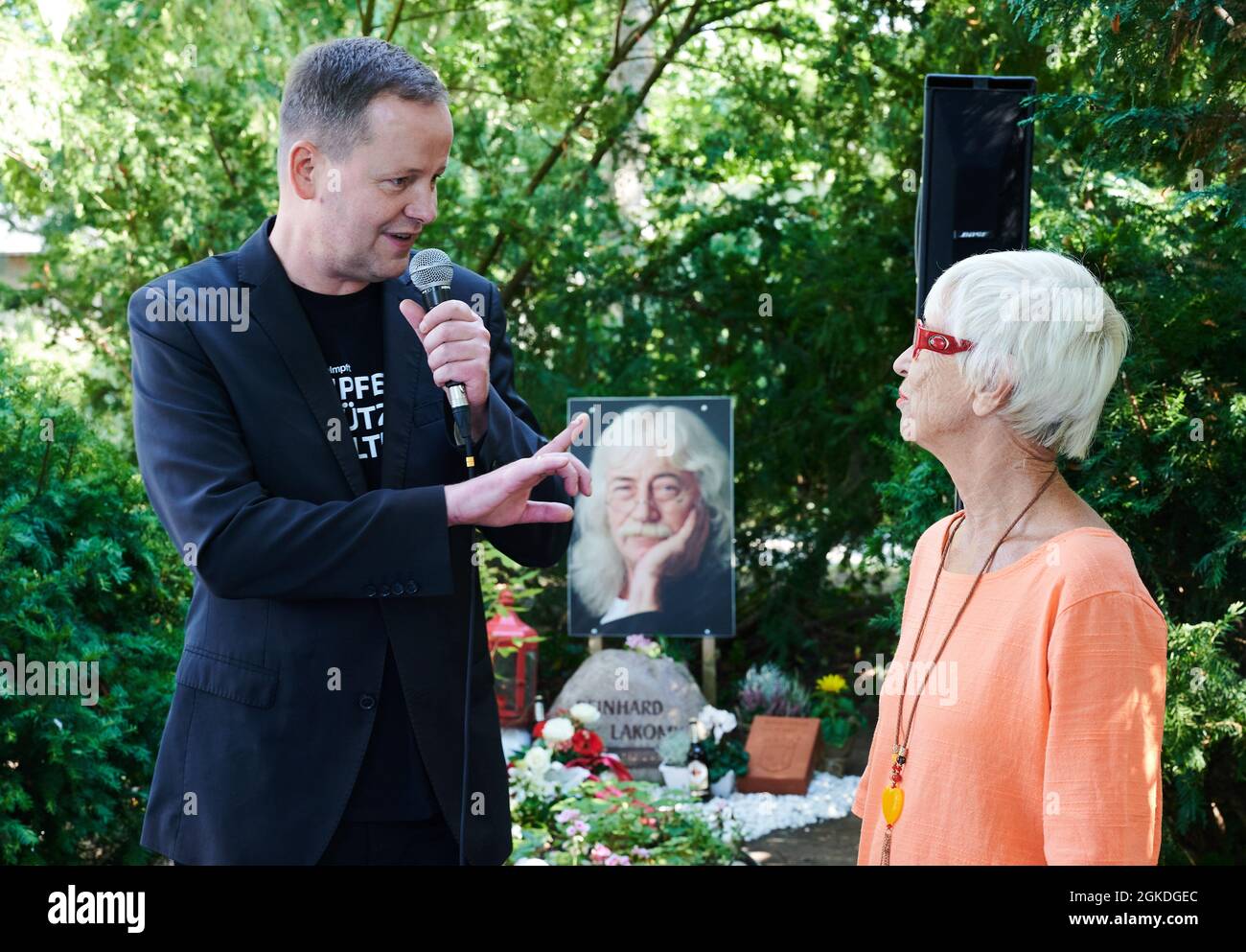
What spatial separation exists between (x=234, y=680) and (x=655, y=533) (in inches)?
222

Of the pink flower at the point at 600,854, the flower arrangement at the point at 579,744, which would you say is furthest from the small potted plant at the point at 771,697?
the pink flower at the point at 600,854

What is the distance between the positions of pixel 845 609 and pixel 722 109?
371cm

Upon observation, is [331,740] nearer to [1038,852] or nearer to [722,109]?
[1038,852]

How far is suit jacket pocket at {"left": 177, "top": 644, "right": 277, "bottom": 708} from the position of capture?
2018 millimetres

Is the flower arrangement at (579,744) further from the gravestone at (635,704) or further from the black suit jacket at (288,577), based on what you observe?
the black suit jacket at (288,577)

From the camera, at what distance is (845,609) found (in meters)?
8.57

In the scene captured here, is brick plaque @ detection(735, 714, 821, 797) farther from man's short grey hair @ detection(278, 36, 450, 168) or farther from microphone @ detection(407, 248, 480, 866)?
man's short grey hair @ detection(278, 36, 450, 168)

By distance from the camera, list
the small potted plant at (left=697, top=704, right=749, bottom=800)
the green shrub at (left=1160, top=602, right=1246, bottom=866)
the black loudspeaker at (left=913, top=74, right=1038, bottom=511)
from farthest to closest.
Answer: the small potted plant at (left=697, top=704, right=749, bottom=800), the green shrub at (left=1160, top=602, right=1246, bottom=866), the black loudspeaker at (left=913, top=74, right=1038, bottom=511)

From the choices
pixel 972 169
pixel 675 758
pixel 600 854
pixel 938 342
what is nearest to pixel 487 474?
pixel 938 342

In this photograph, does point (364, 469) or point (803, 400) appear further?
point (803, 400)

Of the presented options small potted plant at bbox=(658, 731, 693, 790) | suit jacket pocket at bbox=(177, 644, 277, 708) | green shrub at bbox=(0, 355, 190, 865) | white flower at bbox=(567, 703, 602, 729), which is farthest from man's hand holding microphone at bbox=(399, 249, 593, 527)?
small potted plant at bbox=(658, 731, 693, 790)

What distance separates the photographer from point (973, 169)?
3980 mm

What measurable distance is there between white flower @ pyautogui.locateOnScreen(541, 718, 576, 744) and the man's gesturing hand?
440 centimetres
